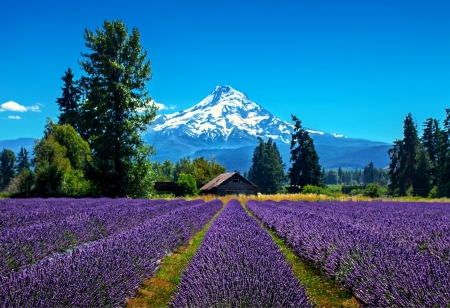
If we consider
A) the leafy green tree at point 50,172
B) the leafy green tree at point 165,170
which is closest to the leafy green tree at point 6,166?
the leafy green tree at point 165,170

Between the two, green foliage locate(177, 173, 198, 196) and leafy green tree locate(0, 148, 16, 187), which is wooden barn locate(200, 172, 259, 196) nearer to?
green foliage locate(177, 173, 198, 196)

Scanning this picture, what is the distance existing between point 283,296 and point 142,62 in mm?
32461

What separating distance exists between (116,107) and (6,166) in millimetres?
86956

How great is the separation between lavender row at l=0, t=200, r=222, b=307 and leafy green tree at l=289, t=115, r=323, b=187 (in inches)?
2385

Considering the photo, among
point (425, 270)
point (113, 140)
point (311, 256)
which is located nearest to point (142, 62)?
point (113, 140)

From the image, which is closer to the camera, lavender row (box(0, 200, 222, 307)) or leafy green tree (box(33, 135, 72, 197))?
lavender row (box(0, 200, 222, 307))

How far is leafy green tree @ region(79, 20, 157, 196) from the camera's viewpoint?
3084 centimetres

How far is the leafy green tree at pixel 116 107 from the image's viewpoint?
30844 millimetres

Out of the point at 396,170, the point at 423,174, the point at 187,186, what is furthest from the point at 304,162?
the point at 187,186

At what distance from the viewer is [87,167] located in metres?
31.3

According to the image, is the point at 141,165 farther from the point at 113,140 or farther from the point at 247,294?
the point at 247,294

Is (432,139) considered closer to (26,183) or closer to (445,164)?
(445,164)

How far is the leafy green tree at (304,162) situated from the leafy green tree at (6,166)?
71634 mm

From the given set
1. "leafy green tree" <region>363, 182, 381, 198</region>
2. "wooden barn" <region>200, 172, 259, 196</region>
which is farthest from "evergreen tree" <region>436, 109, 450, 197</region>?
"wooden barn" <region>200, 172, 259, 196</region>
